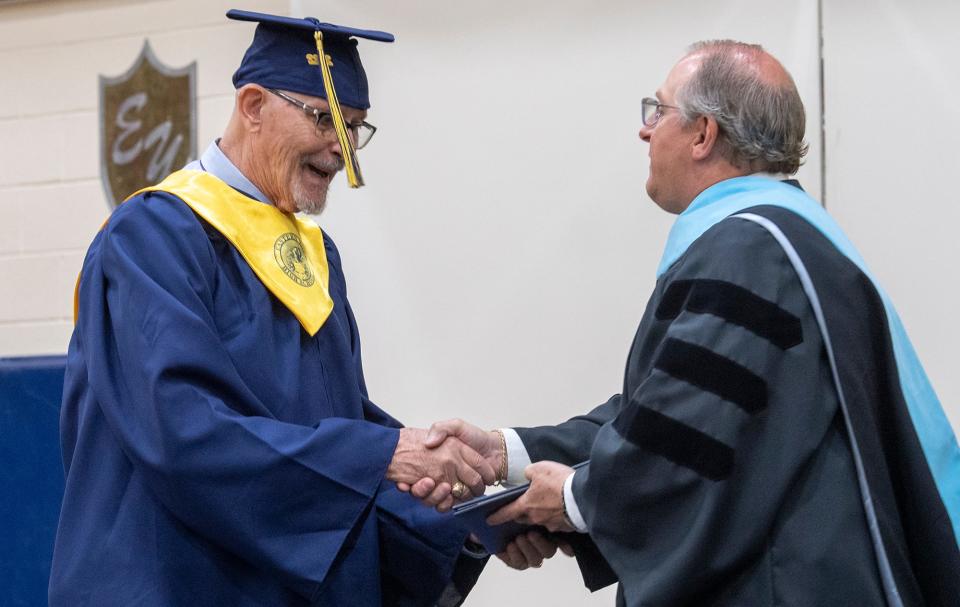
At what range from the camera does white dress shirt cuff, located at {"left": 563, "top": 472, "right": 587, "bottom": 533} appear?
2.24 meters

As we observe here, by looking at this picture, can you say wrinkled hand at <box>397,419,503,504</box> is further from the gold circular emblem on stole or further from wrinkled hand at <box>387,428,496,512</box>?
the gold circular emblem on stole

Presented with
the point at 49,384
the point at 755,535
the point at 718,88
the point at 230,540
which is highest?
the point at 718,88

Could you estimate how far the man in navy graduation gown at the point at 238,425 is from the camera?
7.50 ft

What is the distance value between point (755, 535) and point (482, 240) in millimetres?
2073

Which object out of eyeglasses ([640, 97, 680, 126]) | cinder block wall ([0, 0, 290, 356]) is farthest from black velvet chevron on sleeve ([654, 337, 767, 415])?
cinder block wall ([0, 0, 290, 356])

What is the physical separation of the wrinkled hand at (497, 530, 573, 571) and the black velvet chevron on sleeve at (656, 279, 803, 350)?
0.75m

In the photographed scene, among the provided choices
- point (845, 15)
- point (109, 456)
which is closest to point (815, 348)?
point (109, 456)

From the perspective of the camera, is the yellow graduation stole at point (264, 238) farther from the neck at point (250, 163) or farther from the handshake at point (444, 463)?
the handshake at point (444, 463)

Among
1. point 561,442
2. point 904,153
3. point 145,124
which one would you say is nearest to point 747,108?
point 561,442

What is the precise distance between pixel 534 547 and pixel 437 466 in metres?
0.30

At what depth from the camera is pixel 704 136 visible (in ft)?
7.86

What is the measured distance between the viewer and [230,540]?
91.1 inches

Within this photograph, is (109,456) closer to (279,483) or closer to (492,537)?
(279,483)

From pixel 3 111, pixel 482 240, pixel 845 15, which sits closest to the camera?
pixel 845 15
